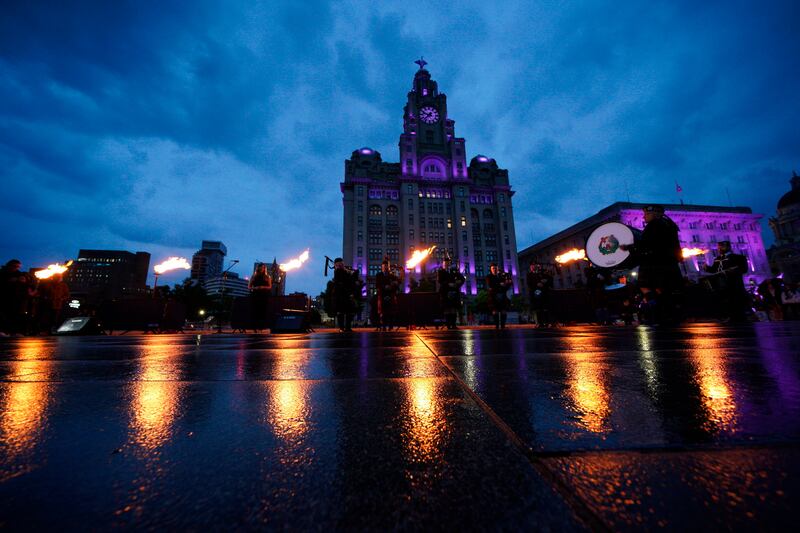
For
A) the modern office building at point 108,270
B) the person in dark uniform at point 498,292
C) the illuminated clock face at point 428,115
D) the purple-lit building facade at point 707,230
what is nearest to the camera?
the person in dark uniform at point 498,292

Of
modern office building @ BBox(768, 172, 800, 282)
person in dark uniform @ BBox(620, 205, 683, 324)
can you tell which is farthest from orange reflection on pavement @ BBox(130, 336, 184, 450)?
modern office building @ BBox(768, 172, 800, 282)

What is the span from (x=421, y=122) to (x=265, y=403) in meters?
63.5

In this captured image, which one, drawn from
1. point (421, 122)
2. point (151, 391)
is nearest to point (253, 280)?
point (151, 391)

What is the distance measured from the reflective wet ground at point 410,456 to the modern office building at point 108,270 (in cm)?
13328

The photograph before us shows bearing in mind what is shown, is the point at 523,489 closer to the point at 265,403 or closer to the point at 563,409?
the point at 563,409

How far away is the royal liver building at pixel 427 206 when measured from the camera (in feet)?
169

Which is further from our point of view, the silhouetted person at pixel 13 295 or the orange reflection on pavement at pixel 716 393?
the silhouetted person at pixel 13 295

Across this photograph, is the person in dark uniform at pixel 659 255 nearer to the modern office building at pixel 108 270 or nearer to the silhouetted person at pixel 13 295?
the silhouetted person at pixel 13 295

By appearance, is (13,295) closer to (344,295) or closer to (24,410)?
(344,295)

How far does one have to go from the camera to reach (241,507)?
1.33ft

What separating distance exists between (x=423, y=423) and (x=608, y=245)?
948 cm

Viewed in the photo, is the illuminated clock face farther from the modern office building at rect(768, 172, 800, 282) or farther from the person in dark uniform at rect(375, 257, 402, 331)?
the modern office building at rect(768, 172, 800, 282)

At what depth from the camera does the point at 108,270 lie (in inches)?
4385

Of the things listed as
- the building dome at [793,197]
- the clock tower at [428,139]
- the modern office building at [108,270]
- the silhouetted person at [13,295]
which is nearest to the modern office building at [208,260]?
the modern office building at [108,270]
